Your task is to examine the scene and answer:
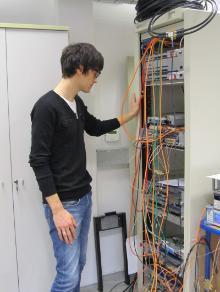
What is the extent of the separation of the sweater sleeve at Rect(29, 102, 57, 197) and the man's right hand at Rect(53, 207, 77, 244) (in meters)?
0.11

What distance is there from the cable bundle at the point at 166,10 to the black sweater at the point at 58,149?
59 centimetres

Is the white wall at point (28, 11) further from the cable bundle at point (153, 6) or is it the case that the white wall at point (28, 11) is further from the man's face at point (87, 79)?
the man's face at point (87, 79)

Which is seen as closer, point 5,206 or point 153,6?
point 153,6

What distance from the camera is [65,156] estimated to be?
1.79m

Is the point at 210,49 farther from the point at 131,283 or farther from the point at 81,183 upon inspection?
the point at 131,283

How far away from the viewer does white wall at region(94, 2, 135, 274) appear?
265 cm

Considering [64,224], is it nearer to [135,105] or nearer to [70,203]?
[70,203]

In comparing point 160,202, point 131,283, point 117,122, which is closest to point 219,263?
point 160,202

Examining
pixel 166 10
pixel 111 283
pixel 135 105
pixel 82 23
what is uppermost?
pixel 82 23

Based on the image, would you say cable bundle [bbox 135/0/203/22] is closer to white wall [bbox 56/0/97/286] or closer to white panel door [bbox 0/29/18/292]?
white wall [bbox 56/0/97/286]

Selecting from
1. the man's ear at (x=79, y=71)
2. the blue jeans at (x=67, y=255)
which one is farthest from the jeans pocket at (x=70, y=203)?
the man's ear at (x=79, y=71)

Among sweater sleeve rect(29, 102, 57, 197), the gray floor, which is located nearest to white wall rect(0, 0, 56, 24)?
sweater sleeve rect(29, 102, 57, 197)

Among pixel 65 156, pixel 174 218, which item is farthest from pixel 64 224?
pixel 174 218

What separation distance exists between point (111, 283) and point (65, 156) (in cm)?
134
